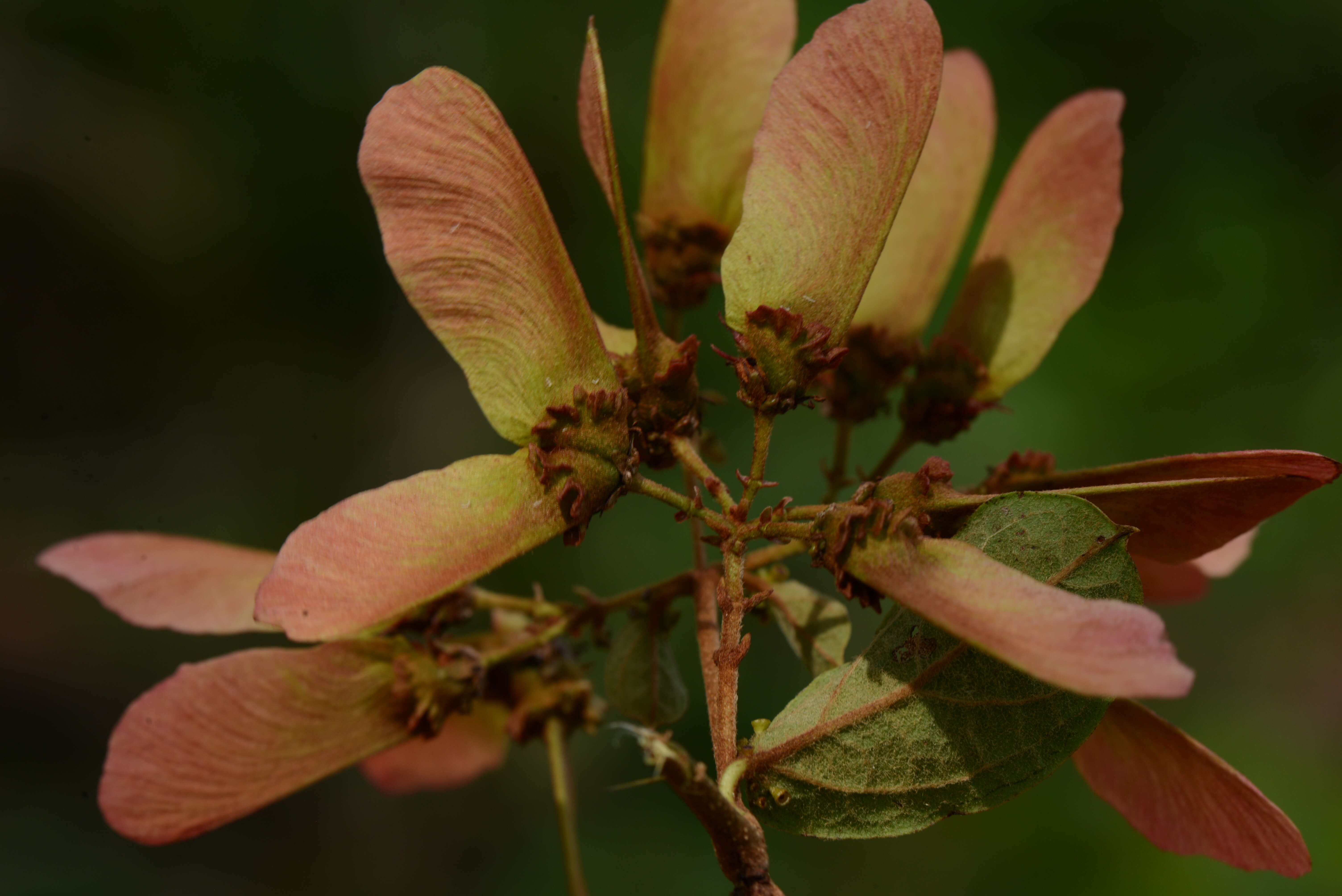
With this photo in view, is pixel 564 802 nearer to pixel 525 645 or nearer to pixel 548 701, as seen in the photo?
pixel 548 701

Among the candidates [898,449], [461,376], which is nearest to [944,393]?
[898,449]

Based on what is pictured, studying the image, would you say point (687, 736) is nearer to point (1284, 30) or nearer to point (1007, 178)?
point (1007, 178)

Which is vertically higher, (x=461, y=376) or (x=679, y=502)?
(x=679, y=502)

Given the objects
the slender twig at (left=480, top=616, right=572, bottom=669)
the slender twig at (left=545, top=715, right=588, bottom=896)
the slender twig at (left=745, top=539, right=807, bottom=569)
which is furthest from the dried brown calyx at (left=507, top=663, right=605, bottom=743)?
the slender twig at (left=745, top=539, right=807, bottom=569)

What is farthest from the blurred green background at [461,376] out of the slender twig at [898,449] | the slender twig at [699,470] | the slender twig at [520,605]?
the slender twig at [699,470]

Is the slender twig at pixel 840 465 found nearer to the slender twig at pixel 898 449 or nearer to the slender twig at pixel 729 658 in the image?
the slender twig at pixel 898 449

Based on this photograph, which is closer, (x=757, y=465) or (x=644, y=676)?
(x=757, y=465)

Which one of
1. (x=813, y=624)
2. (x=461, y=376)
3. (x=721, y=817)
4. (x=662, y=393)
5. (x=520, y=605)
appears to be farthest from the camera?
(x=461, y=376)
